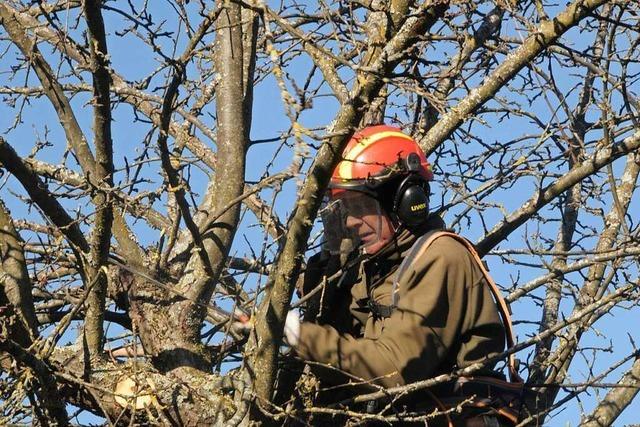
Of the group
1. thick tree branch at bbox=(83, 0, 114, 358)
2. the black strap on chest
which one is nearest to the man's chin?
the black strap on chest

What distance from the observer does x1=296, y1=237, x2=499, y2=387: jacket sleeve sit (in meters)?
4.26

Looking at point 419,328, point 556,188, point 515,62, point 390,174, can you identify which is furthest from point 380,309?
point 515,62

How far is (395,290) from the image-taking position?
4465mm

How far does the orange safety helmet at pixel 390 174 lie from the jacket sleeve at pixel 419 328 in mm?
241

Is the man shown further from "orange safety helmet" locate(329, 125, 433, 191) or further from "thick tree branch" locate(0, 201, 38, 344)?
"thick tree branch" locate(0, 201, 38, 344)

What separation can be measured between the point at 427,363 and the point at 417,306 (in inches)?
9.1

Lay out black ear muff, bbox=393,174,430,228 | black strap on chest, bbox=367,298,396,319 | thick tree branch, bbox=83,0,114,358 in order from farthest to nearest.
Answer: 1. black ear muff, bbox=393,174,430,228
2. black strap on chest, bbox=367,298,396,319
3. thick tree branch, bbox=83,0,114,358

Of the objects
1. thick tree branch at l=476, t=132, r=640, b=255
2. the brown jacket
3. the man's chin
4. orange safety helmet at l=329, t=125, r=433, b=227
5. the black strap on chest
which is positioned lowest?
the brown jacket

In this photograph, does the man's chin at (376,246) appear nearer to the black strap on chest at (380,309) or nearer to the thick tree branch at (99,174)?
the black strap on chest at (380,309)

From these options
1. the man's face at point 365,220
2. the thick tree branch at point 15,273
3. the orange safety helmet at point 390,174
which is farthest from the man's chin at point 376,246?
the thick tree branch at point 15,273

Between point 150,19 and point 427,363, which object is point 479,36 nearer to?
point 150,19

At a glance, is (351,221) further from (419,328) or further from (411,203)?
(419,328)

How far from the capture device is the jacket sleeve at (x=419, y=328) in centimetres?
426

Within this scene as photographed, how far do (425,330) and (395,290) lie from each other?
9.7 inches
